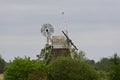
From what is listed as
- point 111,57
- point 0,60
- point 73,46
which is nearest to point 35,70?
point 111,57

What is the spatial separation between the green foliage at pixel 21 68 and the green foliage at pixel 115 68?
11.8 m

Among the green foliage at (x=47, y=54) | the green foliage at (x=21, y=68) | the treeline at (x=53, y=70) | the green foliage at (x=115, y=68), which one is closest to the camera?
the green foliage at (x=115, y=68)

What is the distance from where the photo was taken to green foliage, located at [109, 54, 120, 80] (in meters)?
65.0

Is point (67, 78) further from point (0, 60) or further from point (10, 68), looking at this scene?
point (0, 60)

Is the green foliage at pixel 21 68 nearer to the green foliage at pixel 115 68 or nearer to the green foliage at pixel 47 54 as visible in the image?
the green foliage at pixel 47 54

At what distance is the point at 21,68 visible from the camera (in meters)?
74.4

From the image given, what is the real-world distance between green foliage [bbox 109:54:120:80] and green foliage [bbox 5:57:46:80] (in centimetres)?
1180

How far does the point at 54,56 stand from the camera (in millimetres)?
86250

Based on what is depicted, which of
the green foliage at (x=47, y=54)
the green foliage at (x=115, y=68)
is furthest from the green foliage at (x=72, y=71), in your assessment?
the green foliage at (x=47, y=54)

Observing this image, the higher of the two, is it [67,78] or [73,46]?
[73,46]

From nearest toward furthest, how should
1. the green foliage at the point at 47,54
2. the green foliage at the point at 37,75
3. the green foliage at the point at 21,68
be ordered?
the green foliage at the point at 37,75
the green foliage at the point at 21,68
the green foliage at the point at 47,54

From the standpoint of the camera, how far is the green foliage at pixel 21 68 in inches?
2911

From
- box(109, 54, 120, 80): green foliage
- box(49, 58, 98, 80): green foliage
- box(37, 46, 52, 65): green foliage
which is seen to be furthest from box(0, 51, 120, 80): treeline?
box(37, 46, 52, 65): green foliage

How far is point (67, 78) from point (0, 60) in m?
87.9
